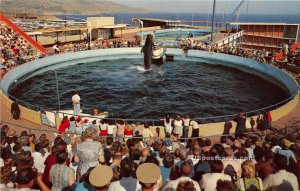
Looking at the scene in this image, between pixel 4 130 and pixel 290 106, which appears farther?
pixel 290 106

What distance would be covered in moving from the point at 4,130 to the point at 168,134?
765 centimetres

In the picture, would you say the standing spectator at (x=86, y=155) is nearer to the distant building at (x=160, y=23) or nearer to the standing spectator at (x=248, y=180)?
the standing spectator at (x=248, y=180)

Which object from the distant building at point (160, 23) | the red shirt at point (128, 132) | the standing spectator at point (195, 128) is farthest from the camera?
the distant building at point (160, 23)

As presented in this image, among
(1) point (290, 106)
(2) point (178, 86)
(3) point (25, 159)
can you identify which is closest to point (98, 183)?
(3) point (25, 159)

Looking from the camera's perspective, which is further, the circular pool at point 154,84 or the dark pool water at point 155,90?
the circular pool at point 154,84

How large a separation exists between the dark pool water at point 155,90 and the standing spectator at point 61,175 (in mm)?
16786

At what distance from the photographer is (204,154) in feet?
27.6

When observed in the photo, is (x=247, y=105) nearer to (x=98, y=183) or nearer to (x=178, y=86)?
(x=178, y=86)

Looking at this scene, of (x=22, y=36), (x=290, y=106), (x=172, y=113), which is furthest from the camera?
(x=22, y=36)

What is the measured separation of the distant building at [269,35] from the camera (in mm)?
44406

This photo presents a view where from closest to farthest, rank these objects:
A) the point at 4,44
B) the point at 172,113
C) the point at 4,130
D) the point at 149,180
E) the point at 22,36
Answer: the point at 149,180 → the point at 4,130 → the point at 172,113 → the point at 4,44 → the point at 22,36

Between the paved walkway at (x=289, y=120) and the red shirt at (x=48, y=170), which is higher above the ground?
the red shirt at (x=48, y=170)

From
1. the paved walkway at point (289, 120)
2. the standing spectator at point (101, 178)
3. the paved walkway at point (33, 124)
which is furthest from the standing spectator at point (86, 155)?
the paved walkway at point (289, 120)

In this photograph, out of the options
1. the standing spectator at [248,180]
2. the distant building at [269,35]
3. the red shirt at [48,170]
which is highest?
the distant building at [269,35]
